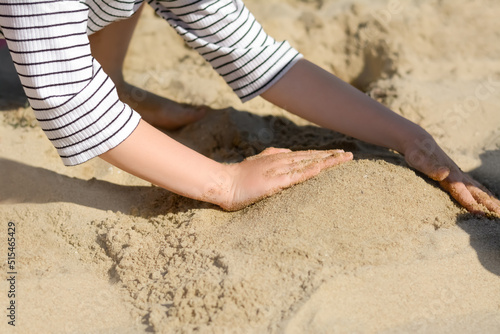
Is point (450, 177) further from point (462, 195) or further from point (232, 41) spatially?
point (232, 41)

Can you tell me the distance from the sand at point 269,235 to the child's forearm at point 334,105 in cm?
8

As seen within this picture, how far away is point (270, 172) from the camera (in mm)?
1494

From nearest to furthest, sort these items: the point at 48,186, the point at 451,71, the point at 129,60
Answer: the point at 48,186 → the point at 451,71 → the point at 129,60

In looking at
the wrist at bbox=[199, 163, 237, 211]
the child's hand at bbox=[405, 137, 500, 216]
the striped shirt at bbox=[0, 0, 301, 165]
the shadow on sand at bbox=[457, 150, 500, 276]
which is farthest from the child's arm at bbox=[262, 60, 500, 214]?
the striped shirt at bbox=[0, 0, 301, 165]

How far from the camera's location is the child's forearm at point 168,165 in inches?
55.1

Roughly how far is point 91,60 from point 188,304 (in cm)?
62

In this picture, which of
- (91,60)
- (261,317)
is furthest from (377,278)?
(91,60)

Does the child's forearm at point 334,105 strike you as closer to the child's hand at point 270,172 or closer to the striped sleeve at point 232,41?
the striped sleeve at point 232,41

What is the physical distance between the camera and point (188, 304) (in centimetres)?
117

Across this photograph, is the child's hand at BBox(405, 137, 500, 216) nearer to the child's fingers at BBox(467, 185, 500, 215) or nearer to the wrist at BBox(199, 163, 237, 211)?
the child's fingers at BBox(467, 185, 500, 215)

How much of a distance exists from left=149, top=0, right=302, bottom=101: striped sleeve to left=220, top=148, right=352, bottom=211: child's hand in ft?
0.94

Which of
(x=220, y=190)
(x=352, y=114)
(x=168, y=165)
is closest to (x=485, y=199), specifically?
(x=352, y=114)

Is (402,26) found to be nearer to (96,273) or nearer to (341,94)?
(341,94)

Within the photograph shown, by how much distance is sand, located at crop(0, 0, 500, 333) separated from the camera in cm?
114
